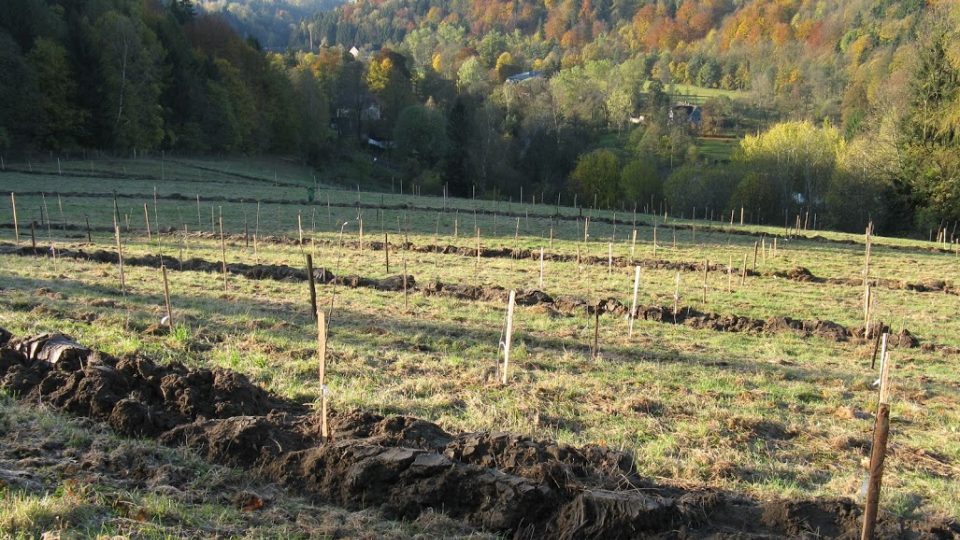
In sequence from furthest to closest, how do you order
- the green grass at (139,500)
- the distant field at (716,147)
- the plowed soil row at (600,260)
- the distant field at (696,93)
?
1. the distant field at (696,93)
2. the distant field at (716,147)
3. the plowed soil row at (600,260)
4. the green grass at (139,500)

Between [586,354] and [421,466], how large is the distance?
19.3 ft

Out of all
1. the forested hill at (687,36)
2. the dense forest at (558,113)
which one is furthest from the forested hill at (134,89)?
the forested hill at (687,36)

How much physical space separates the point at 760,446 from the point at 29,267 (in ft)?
52.1

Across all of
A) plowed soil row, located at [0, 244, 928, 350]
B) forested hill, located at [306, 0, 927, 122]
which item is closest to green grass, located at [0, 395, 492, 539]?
plowed soil row, located at [0, 244, 928, 350]

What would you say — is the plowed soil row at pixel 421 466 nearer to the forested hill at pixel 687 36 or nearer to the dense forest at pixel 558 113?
the dense forest at pixel 558 113

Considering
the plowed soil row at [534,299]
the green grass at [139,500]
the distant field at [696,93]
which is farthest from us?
the distant field at [696,93]

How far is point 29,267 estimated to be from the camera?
1609cm

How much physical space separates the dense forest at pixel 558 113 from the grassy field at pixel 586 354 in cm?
2552

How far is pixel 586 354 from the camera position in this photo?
35.3 feet

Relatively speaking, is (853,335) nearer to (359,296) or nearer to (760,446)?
(760,446)

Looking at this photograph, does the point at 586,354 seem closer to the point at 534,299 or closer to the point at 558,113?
the point at 534,299

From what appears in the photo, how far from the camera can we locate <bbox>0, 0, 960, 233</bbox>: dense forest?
4503 cm

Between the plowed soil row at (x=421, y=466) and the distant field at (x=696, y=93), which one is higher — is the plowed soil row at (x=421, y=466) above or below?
below

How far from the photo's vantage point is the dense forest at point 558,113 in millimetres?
45031
